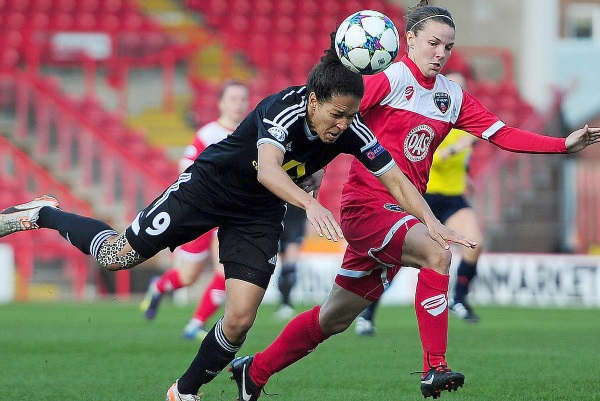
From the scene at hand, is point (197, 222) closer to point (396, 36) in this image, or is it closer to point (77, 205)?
point (396, 36)

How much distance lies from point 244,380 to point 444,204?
543 cm

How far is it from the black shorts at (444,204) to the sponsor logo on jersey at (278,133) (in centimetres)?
600

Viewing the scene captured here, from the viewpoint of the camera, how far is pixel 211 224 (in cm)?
568

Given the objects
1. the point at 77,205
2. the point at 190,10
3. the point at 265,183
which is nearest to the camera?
the point at 265,183

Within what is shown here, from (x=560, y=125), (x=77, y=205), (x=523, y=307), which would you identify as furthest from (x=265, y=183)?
(x=560, y=125)

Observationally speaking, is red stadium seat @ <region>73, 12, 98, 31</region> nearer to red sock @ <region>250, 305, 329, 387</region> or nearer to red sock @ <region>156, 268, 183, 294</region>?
red sock @ <region>156, 268, 183, 294</region>

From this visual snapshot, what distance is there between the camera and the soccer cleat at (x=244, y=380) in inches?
235

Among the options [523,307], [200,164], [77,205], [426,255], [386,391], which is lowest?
[523,307]

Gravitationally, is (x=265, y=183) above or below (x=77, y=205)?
above

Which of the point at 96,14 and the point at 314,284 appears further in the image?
the point at 96,14

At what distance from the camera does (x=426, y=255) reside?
5.78 metres

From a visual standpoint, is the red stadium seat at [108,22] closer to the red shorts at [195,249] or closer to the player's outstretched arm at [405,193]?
the red shorts at [195,249]

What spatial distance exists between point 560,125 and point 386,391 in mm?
14212

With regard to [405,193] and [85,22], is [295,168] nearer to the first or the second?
[405,193]
